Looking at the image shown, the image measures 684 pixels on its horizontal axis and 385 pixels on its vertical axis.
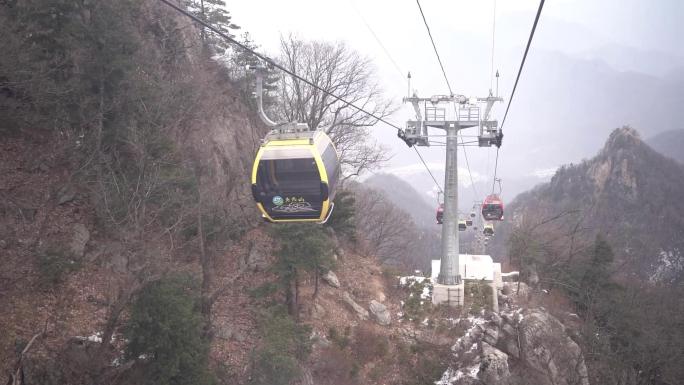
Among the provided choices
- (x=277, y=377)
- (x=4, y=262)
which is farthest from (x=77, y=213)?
(x=277, y=377)

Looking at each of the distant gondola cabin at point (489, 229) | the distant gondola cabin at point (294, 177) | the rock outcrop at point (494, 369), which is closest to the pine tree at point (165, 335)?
the distant gondola cabin at point (294, 177)

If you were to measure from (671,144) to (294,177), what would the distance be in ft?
500

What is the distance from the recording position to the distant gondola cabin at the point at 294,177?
833cm

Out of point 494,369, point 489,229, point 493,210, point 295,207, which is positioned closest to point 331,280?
point 494,369

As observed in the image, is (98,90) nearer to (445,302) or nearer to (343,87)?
(343,87)

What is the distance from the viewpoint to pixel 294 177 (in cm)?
855

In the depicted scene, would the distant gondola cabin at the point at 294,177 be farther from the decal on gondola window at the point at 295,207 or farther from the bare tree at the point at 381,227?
the bare tree at the point at 381,227

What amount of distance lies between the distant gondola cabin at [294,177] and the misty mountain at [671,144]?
138m

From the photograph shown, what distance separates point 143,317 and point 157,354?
89cm

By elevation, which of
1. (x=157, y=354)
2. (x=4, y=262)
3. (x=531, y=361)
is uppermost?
(x=4, y=262)

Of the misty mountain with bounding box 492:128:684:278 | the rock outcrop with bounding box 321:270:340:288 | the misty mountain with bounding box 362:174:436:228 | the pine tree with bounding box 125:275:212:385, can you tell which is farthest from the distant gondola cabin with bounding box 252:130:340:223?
the misty mountain with bounding box 362:174:436:228

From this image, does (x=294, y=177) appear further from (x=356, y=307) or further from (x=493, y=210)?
(x=493, y=210)

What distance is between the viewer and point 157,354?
30.9 ft

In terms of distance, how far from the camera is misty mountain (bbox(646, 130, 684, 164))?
400ft
